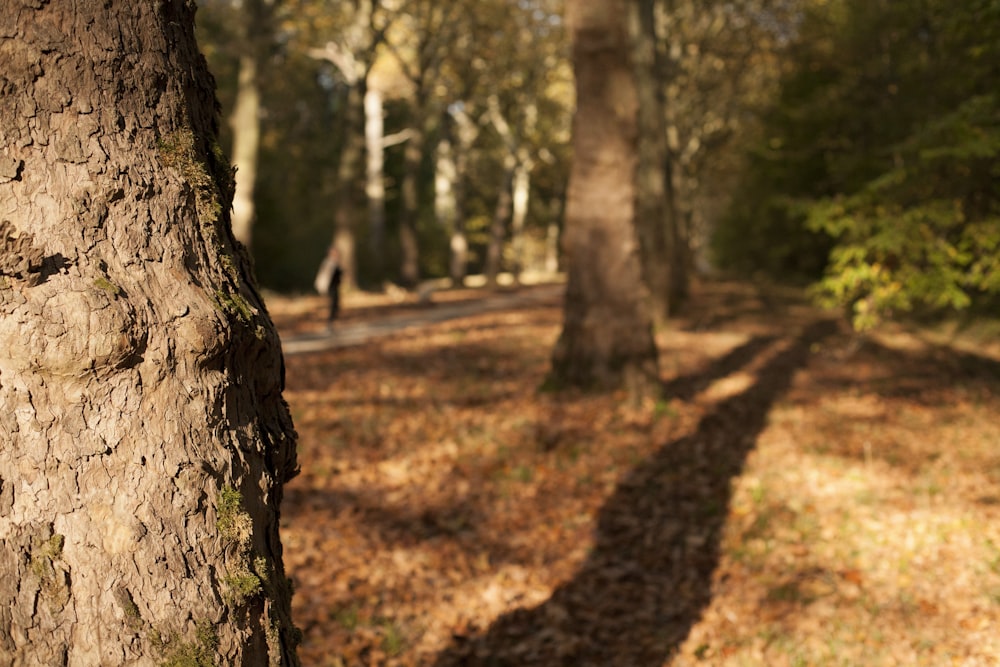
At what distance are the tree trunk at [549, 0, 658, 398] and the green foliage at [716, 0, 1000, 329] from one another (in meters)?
2.21

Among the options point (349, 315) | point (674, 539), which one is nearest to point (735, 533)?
point (674, 539)

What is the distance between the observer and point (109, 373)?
1896 mm

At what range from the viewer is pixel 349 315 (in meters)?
19.2

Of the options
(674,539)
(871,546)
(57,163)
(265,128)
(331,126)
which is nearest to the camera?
(57,163)

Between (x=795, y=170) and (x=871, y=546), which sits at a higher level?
(x=795, y=170)

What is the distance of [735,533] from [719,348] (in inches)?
375

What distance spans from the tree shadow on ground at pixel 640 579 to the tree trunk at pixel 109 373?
3384mm

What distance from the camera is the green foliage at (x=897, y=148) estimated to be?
311 inches

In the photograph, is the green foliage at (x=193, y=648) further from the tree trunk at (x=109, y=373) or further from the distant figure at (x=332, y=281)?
the distant figure at (x=332, y=281)

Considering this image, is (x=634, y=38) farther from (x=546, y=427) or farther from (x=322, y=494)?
(x=322, y=494)

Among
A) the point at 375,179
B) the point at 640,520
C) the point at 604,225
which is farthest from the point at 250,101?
the point at 640,520

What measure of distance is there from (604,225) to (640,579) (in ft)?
16.3

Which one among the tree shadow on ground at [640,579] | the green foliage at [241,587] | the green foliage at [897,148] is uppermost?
the green foliage at [897,148]

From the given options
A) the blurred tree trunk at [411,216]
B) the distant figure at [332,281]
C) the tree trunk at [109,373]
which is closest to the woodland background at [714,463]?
the distant figure at [332,281]
